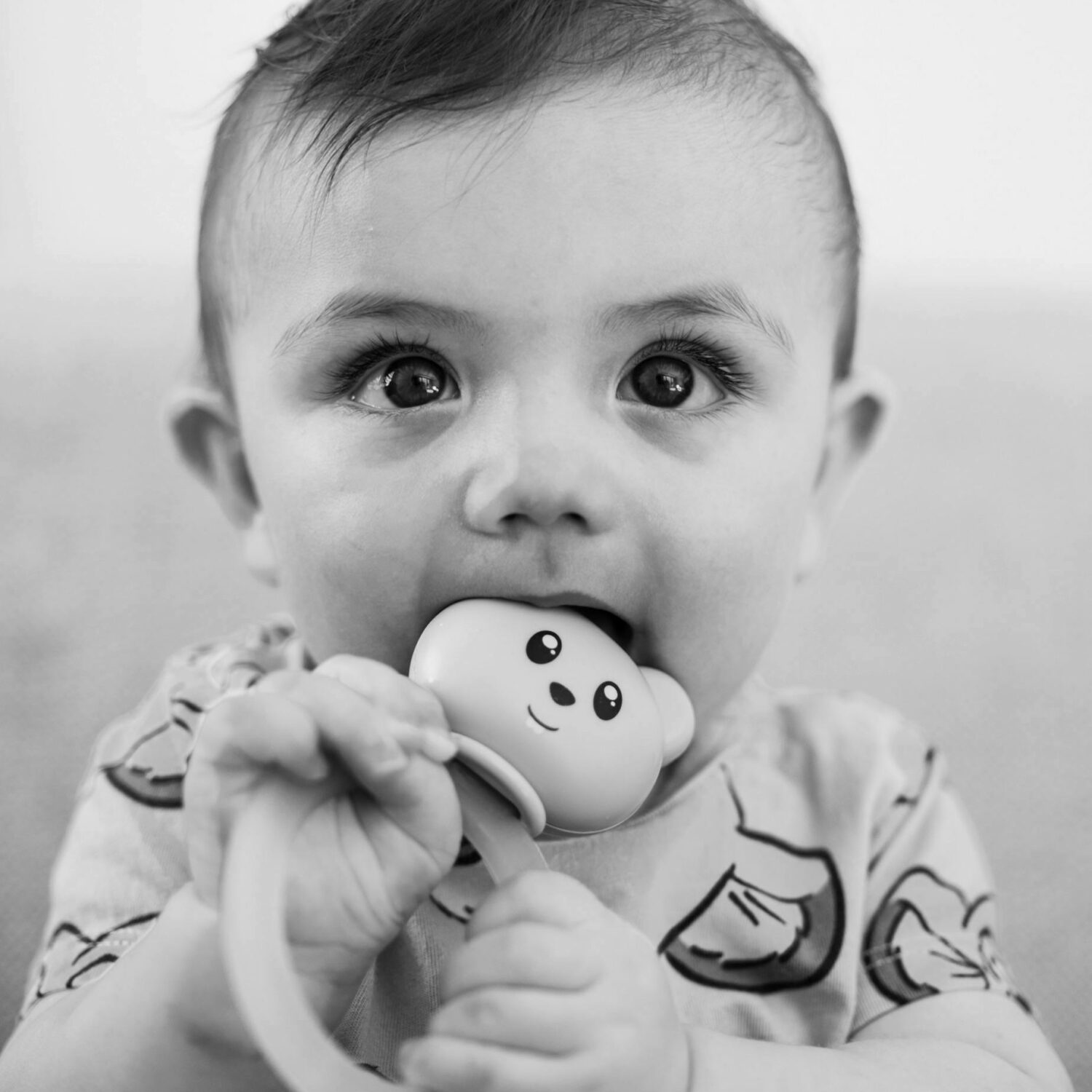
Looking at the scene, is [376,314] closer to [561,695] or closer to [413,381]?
[413,381]

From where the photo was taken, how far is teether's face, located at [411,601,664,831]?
0.61 m

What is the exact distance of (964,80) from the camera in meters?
2.02

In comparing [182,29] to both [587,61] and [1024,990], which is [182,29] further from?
[1024,990]

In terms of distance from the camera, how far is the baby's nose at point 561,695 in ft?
2.05

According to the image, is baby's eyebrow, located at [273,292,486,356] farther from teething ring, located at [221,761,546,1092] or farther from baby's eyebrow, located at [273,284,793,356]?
teething ring, located at [221,761,546,1092]

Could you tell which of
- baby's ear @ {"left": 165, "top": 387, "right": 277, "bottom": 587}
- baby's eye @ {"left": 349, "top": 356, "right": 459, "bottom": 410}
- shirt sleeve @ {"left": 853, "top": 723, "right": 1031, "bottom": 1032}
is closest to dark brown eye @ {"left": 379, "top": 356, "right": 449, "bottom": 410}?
baby's eye @ {"left": 349, "top": 356, "right": 459, "bottom": 410}

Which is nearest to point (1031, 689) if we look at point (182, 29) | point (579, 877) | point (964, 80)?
point (579, 877)

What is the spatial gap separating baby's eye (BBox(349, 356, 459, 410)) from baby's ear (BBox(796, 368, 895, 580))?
337 mm

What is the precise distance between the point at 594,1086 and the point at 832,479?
550 mm

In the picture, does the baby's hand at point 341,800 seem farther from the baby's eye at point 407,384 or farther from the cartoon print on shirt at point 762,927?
the cartoon print on shirt at point 762,927

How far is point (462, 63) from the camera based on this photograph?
2.32ft

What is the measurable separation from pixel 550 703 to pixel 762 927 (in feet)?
1.05

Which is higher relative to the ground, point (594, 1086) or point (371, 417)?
point (371, 417)

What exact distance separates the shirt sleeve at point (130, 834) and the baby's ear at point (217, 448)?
0.12m
